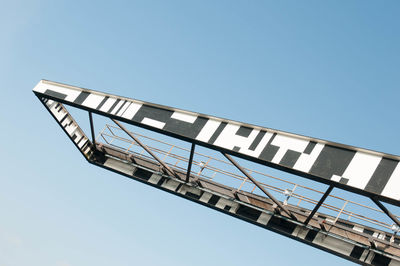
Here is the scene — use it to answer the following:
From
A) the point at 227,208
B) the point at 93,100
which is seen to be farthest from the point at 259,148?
the point at 93,100

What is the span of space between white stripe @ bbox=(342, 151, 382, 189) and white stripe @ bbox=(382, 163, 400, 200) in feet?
1.17

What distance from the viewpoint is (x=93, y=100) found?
11648 mm

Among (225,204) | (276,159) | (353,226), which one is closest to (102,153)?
(225,204)

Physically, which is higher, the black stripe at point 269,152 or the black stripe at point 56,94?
the black stripe at point 269,152

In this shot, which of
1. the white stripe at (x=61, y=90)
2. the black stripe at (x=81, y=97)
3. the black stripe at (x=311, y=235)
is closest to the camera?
the black stripe at (x=311, y=235)

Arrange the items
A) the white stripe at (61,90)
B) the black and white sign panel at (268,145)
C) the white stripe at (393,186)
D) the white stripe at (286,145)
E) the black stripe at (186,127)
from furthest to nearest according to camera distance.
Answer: the white stripe at (61,90) < the black stripe at (186,127) < the white stripe at (286,145) < the black and white sign panel at (268,145) < the white stripe at (393,186)

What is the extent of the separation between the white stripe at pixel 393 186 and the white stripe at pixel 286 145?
6.17ft

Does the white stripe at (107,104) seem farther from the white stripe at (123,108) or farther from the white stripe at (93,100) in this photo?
the white stripe at (123,108)

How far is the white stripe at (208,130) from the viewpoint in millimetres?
9560

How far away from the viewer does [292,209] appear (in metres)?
11.8

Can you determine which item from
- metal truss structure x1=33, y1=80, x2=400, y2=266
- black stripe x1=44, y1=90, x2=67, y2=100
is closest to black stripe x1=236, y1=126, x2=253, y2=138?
metal truss structure x1=33, y1=80, x2=400, y2=266

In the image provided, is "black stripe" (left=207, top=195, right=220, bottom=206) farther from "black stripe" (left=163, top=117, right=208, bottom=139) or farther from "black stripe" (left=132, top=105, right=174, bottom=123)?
"black stripe" (left=132, top=105, right=174, bottom=123)

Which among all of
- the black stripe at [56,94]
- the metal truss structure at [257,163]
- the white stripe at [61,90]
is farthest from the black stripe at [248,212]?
the black stripe at [56,94]

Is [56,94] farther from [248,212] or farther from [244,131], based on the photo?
A: [248,212]
